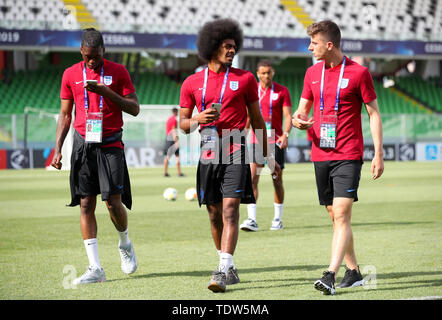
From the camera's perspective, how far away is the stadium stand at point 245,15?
3850 cm

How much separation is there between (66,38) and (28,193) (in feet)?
62.5

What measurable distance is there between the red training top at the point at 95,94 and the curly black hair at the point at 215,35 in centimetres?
82

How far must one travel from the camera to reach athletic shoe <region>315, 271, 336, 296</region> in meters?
5.80

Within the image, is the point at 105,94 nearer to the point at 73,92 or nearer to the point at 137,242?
the point at 73,92

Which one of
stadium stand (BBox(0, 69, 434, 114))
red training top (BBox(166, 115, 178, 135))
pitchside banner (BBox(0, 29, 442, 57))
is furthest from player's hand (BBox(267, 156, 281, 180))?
stadium stand (BBox(0, 69, 434, 114))

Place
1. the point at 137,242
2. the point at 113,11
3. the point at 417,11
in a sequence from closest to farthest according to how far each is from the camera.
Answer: the point at 137,242
the point at 113,11
the point at 417,11

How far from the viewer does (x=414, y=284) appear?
635 cm

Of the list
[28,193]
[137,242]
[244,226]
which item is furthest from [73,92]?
[28,193]

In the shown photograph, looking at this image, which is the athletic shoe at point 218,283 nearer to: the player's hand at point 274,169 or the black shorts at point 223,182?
the black shorts at point 223,182

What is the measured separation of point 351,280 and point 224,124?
71.3 inches

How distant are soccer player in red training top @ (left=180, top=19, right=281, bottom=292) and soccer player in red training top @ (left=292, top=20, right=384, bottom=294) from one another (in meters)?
0.57

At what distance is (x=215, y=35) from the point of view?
6.52 m

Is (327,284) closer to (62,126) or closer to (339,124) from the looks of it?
(339,124)
